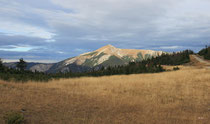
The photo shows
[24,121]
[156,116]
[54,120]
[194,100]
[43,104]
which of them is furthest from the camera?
[194,100]

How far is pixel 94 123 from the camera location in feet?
23.7

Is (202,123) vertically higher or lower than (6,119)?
lower

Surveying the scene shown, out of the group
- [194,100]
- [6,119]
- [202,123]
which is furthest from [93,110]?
[194,100]

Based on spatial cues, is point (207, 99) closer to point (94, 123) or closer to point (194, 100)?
point (194, 100)

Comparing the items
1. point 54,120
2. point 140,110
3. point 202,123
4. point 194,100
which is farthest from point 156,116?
point 194,100

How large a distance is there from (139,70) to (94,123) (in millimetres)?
49831

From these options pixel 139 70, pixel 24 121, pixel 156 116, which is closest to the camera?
pixel 24 121

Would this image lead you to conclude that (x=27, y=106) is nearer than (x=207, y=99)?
Yes

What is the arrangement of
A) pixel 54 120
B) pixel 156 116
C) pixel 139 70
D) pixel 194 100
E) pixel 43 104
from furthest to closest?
pixel 139 70, pixel 194 100, pixel 43 104, pixel 156 116, pixel 54 120

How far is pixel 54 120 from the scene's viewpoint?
297 inches

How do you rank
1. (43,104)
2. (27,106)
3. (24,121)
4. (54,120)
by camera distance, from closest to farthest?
1. (24,121)
2. (54,120)
3. (27,106)
4. (43,104)

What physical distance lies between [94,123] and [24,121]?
2967 mm

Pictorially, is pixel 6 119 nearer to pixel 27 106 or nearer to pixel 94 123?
pixel 27 106

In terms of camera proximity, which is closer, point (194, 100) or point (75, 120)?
point (75, 120)
